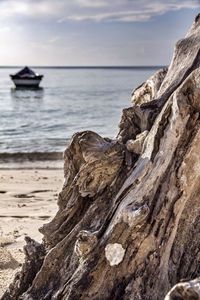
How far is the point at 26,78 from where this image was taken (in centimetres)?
6606

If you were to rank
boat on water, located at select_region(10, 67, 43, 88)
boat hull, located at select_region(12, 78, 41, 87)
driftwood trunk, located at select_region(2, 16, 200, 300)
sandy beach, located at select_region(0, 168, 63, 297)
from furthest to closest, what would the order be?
boat hull, located at select_region(12, 78, 41, 87) < boat on water, located at select_region(10, 67, 43, 88) < sandy beach, located at select_region(0, 168, 63, 297) < driftwood trunk, located at select_region(2, 16, 200, 300)

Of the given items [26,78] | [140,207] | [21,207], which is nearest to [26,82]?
[26,78]

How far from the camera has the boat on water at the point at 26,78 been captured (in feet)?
215

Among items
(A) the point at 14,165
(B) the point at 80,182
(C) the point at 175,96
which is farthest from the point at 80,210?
(A) the point at 14,165

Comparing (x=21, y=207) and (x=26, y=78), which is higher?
Result: (x=21, y=207)

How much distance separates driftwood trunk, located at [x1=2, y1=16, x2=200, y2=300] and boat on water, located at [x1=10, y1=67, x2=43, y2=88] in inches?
2464

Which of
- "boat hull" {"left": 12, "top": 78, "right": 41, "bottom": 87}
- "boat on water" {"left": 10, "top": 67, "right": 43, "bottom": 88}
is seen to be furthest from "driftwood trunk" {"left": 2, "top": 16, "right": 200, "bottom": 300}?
"boat hull" {"left": 12, "top": 78, "right": 41, "bottom": 87}

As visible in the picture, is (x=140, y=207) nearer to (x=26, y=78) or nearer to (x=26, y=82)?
(x=26, y=78)

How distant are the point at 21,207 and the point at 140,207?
17.6 ft

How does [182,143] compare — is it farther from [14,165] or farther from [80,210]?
[14,165]

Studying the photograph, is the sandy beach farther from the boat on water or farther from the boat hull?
the boat hull

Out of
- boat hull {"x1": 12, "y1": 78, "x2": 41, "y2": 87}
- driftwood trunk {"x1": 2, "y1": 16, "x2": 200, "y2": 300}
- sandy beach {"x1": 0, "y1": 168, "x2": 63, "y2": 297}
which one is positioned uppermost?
driftwood trunk {"x1": 2, "y1": 16, "x2": 200, "y2": 300}

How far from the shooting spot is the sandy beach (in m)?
5.42

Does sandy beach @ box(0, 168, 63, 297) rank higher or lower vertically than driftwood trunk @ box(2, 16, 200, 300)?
lower
